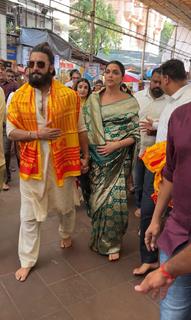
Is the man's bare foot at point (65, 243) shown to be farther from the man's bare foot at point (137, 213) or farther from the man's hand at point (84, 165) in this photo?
the man's bare foot at point (137, 213)

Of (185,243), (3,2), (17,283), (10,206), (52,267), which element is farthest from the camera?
(3,2)

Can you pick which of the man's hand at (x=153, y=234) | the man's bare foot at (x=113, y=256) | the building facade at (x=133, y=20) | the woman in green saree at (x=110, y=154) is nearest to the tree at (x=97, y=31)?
the building facade at (x=133, y=20)

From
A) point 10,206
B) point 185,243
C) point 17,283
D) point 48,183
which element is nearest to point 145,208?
point 48,183

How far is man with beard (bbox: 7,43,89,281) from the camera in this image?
8.68 feet

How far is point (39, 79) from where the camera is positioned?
263 cm

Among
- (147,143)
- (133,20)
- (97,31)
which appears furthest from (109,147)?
(133,20)

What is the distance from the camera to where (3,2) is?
11242 millimetres

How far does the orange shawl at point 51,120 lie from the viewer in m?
2.66

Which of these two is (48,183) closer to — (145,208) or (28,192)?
(28,192)

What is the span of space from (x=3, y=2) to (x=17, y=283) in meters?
10.7

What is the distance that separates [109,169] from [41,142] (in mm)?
703

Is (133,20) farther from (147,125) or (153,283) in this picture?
(153,283)

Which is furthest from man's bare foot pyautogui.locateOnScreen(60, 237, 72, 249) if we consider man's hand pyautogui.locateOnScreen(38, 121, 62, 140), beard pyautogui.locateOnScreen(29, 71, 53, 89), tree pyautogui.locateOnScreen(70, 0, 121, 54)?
tree pyautogui.locateOnScreen(70, 0, 121, 54)

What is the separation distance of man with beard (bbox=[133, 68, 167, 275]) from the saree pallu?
6.6 inches
